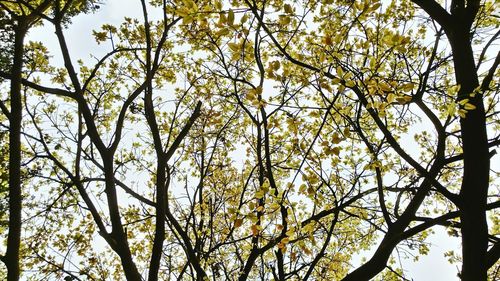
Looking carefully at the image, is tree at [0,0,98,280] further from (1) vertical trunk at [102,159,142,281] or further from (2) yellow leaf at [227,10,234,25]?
(2) yellow leaf at [227,10,234,25]

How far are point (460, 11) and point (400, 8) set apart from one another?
1732mm

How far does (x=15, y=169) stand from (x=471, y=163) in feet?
17.5

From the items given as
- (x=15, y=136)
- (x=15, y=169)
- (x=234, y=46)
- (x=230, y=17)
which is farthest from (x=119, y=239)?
(x=230, y=17)

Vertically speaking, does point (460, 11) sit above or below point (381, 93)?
above

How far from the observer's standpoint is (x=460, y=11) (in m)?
4.03

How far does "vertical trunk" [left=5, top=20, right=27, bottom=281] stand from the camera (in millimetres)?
4383

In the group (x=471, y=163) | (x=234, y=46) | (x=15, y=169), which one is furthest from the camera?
(x=15, y=169)

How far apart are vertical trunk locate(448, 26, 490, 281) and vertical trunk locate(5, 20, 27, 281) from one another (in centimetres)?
505

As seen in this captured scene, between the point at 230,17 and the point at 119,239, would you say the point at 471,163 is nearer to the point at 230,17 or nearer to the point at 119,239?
the point at 230,17

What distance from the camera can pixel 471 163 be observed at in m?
3.94

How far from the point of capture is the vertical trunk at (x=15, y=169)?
4.38m

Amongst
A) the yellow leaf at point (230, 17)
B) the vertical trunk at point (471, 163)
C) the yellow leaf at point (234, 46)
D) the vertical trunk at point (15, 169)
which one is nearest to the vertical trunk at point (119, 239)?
the vertical trunk at point (15, 169)

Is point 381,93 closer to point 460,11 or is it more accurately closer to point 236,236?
point 460,11

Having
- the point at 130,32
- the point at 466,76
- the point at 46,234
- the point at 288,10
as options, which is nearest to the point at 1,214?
the point at 46,234
